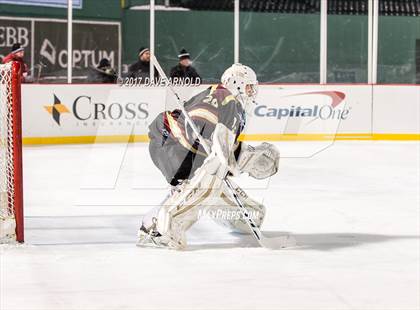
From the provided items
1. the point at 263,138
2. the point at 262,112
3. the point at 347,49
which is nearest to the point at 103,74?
the point at 262,112

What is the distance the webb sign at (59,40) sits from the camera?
1241 centimetres

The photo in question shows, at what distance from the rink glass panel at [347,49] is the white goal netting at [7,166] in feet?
26.2

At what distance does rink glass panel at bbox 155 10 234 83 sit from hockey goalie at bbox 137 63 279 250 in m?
7.34

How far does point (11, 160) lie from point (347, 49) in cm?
827

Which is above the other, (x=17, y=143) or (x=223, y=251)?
(x=17, y=143)

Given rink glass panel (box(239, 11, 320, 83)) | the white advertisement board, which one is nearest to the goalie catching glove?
the white advertisement board

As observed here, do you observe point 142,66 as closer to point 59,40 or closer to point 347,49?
point 59,40

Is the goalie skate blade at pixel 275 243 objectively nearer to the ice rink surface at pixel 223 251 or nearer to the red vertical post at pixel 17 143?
the ice rink surface at pixel 223 251

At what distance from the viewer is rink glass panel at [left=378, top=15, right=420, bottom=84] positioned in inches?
492

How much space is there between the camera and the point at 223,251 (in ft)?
15.8

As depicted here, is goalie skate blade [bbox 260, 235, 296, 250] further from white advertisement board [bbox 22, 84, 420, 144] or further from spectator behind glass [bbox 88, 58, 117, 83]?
spectator behind glass [bbox 88, 58, 117, 83]

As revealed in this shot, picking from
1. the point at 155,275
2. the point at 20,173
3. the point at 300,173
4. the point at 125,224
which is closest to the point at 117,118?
the point at 300,173

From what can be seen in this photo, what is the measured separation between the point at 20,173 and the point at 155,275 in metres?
0.99

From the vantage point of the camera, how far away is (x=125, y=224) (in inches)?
225
